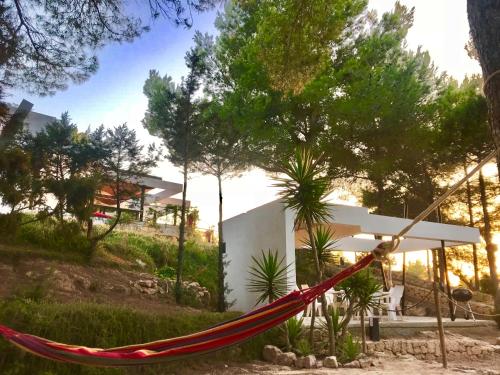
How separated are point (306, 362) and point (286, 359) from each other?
34 centimetres

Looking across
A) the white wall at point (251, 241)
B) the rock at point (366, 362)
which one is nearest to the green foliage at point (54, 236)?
the white wall at point (251, 241)

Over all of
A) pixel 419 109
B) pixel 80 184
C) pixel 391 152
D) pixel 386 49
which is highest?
pixel 386 49

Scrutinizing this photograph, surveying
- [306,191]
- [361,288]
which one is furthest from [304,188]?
[361,288]

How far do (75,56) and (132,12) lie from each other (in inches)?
52.8

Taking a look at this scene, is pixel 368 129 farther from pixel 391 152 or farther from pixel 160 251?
pixel 160 251

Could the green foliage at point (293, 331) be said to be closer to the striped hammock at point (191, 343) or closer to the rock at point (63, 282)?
the striped hammock at point (191, 343)

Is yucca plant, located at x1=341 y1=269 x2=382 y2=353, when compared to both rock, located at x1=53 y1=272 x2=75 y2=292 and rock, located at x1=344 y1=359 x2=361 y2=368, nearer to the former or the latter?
rock, located at x1=344 y1=359 x2=361 y2=368

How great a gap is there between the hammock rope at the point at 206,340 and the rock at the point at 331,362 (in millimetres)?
3379

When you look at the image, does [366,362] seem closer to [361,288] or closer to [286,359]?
[361,288]

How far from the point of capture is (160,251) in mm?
12117

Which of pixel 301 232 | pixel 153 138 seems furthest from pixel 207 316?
pixel 153 138

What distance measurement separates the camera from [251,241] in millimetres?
8977

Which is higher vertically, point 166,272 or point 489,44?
point 489,44

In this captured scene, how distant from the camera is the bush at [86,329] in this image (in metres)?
4.20
